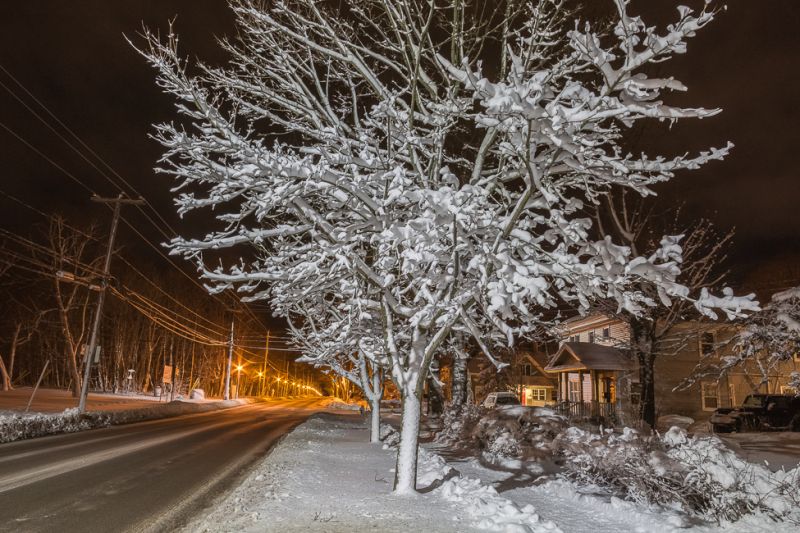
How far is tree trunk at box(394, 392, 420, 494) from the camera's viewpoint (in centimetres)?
804

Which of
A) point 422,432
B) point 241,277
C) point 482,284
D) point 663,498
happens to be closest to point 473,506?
point 482,284

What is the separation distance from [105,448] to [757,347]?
17.4 meters

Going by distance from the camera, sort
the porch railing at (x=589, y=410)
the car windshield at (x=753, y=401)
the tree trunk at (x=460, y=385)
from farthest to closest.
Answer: the car windshield at (x=753, y=401), the porch railing at (x=589, y=410), the tree trunk at (x=460, y=385)

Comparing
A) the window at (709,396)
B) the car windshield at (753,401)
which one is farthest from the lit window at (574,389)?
the car windshield at (753,401)

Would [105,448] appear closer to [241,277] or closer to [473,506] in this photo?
[241,277]

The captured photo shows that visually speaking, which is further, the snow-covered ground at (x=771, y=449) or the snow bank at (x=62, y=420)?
the snow bank at (x=62, y=420)

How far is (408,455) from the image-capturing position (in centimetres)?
809

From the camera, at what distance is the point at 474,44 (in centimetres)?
952

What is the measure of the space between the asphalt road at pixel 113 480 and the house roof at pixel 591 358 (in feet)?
59.8

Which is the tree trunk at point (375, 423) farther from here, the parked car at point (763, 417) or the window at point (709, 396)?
the window at point (709, 396)

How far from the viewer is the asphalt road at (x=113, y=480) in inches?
281

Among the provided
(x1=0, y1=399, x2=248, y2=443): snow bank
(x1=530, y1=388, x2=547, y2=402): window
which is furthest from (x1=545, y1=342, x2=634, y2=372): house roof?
(x1=530, y1=388, x2=547, y2=402): window

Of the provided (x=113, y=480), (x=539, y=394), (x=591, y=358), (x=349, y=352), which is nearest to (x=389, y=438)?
(x=349, y=352)

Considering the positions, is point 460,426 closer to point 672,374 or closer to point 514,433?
point 514,433
